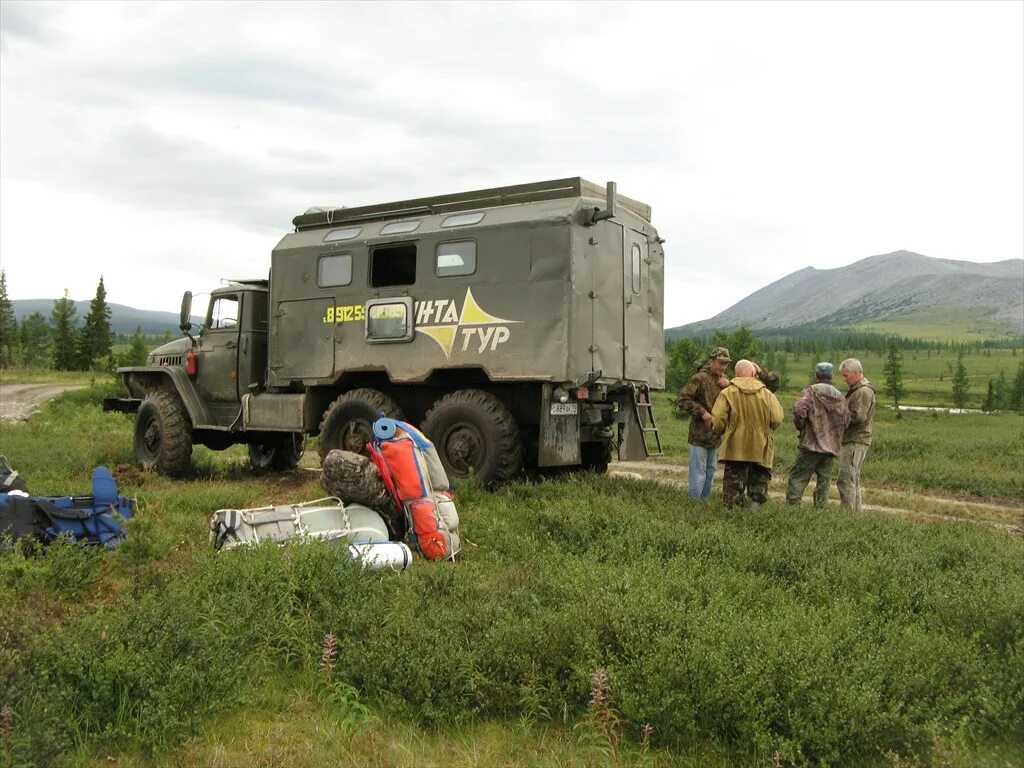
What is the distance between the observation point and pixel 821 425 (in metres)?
9.61

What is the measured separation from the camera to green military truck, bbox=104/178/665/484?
10109mm

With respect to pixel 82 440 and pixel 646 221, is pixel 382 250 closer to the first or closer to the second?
pixel 646 221

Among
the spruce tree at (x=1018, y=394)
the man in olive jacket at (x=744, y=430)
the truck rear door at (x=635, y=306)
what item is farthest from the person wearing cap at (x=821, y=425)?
the spruce tree at (x=1018, y=394)

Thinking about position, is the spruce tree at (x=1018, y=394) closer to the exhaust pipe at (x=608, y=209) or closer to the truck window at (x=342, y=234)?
the exhaust pipe at (x=608, y=209)

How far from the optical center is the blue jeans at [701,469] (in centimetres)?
1020

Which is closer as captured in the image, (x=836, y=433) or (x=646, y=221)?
(x=836, y=433)

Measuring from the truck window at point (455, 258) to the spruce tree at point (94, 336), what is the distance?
62.0 meters

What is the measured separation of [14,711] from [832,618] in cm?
428

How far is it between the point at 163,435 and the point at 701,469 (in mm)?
7949

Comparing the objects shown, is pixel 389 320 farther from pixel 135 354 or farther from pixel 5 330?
pixel 5 330

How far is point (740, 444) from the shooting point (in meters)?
9.15

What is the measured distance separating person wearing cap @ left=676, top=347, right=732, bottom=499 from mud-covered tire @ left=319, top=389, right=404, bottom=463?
3.73m

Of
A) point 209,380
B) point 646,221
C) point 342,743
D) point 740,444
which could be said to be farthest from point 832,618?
point 209,380

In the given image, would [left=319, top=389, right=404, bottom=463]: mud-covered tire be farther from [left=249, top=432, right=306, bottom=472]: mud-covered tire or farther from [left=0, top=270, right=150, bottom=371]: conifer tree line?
[left=0, top=270, right=150, bottom=371]: conifer tree line
